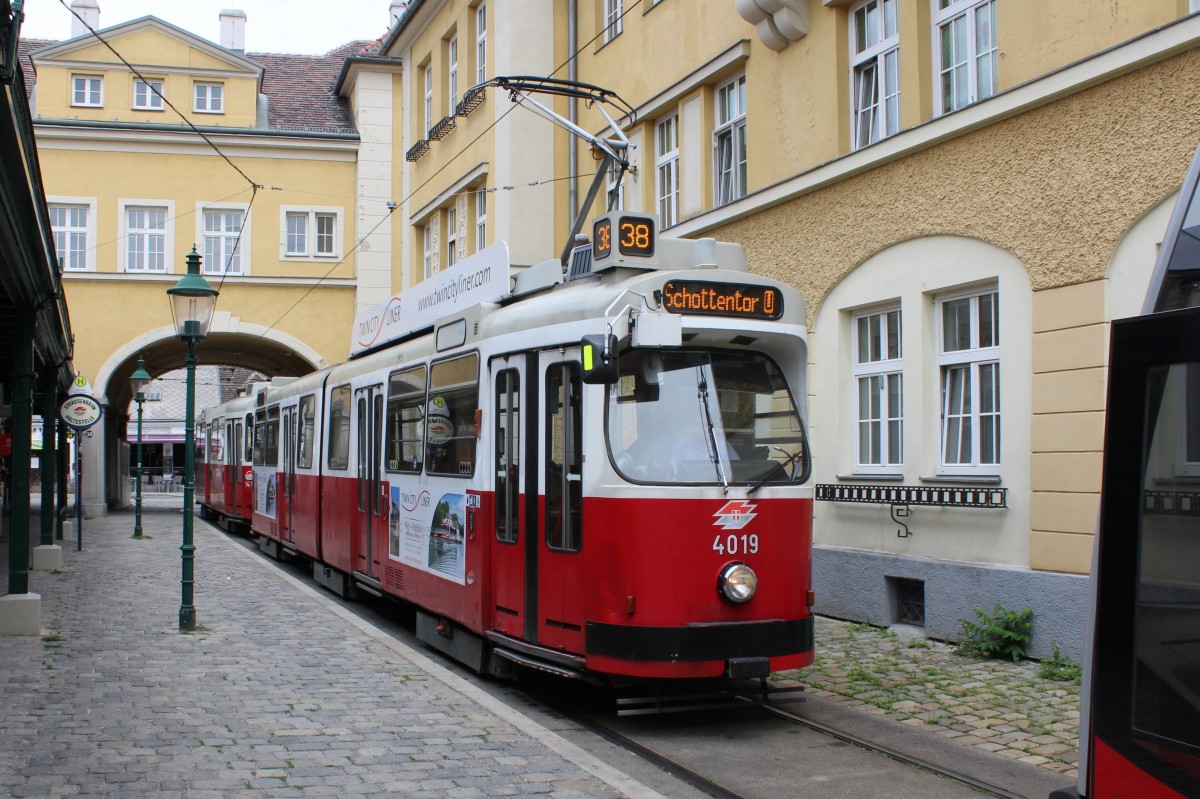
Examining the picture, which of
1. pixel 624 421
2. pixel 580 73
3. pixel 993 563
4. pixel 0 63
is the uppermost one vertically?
pixel 580 73

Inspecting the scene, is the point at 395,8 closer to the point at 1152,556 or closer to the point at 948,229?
the point at 948,229

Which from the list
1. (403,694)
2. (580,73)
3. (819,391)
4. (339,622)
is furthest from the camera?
(580,73)

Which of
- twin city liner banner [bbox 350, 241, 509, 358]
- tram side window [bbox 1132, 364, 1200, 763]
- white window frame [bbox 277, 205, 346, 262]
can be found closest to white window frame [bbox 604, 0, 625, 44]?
twin city liner banner [bbox 350, 241, 509, 358]

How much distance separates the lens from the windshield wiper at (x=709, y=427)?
753cm

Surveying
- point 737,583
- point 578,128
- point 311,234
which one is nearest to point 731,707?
point 737,583

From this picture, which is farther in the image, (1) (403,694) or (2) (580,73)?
(2) (580,73)

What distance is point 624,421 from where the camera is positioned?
7562mm

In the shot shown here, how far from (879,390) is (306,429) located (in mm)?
7703

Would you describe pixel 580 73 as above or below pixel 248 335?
above

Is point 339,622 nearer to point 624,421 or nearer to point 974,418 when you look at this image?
point 624,421

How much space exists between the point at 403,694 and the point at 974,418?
548cm

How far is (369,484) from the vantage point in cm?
1233

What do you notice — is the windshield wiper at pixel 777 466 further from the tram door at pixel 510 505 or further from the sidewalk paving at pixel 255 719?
the sidewalk paving at pixel 255 719

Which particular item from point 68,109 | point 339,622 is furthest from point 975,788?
point 68,109
